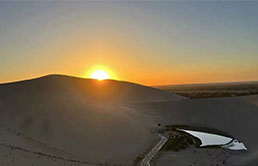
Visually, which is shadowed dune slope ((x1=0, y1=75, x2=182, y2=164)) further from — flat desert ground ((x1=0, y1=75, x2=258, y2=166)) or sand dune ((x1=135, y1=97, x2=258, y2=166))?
sand dune ((x1=135, y1=97, x2=258, y2=166))

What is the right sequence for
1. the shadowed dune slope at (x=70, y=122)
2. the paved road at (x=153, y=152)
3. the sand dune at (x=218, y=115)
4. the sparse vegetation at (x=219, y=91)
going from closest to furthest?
the paved road at (x=153, y=152) → the shadowed dune slope at (x=70, y=122) → the sand dune at (x=218, y=115) → the sparse vegetation at (x=219, y=91)

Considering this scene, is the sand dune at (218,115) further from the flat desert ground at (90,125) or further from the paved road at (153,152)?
the paved road at (153,152)

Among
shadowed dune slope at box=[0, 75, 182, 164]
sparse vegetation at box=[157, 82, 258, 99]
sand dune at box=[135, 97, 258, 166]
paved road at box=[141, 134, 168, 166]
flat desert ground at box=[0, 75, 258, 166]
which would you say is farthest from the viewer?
sparse vegetation at box=[157, 82, 258, 99]

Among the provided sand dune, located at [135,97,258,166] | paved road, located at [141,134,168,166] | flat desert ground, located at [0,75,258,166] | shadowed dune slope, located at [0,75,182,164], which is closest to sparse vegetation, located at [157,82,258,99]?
sand dune, located at [135,97,258,166]

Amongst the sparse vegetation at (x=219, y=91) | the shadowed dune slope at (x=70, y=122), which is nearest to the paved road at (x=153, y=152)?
the shadowed dune slope at (x=70, y=122)

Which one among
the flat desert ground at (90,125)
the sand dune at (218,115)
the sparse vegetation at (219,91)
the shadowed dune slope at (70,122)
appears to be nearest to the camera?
the flat desert ground at (90,125)

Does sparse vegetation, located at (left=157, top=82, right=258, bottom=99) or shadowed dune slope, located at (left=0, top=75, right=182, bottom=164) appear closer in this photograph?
shadowed dune slope, located at (left=0, top=75, right=182, bottom=164)

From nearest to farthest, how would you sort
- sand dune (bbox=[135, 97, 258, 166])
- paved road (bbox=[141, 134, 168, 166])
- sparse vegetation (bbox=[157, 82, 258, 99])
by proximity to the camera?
paved road (bbox=[141, 134, 168, 166])
sand dune (bbox=[135, 97, 258, 166])
sparse vegetation (bbox=[157, 82, 258, 99])

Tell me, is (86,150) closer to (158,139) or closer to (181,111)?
(158,139)
